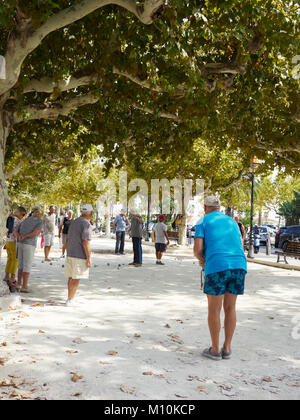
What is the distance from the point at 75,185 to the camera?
34.3m

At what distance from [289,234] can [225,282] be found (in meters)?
22.0

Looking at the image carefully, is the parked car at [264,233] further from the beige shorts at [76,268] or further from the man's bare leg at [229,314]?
the man's bare leg at [229,314]

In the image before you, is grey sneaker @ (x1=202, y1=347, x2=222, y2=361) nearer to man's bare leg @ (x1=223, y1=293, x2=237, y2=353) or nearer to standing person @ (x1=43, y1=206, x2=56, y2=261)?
man's bare leg @ (x1=223, y1=293, x2=237, y2=353)

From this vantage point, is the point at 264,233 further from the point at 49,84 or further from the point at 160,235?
the point at 49,84

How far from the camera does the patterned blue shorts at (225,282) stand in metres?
4.57

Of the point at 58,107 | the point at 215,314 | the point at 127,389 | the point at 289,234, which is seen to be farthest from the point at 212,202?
the point at 289,234

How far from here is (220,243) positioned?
4645mm

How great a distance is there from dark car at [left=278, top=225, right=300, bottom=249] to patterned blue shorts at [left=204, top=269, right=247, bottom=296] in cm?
2107

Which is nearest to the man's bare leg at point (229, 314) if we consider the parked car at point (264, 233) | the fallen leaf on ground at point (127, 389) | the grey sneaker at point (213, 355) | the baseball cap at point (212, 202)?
the grey sneaker at point (213, 355)

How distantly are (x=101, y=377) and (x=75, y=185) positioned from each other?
31228 millimetres

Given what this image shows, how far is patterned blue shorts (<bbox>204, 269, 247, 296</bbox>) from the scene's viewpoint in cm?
457

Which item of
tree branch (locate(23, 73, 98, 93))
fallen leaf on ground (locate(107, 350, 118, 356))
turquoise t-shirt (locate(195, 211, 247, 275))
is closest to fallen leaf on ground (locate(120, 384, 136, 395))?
fallen leaf on ground (locate(107, 350, 118, 356))

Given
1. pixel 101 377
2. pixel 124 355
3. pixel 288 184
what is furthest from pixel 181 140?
pixel 288 184

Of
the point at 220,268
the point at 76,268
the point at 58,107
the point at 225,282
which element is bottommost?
the point at 76,268
